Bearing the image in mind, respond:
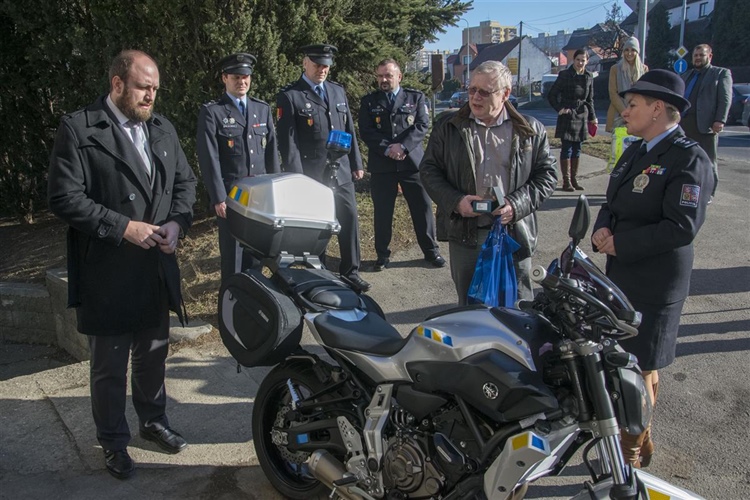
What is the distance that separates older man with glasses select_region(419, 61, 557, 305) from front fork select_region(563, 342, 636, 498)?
57.2 inches

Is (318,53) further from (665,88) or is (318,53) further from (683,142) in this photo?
(683,142)

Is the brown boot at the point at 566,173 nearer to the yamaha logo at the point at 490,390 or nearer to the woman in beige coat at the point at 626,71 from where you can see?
the woman in beige coat at the point at 626,71

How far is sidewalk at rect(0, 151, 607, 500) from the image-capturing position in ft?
11.1

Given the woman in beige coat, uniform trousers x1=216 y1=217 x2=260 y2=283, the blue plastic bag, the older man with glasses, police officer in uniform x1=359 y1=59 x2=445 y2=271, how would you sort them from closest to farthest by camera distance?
1. the blue plastic bag
2. the older man with glasses
3. uniform trousers x1=216 y1=217 x2=260 y2=283
4. police officer in uniform x1=359 y1=59 x2=445 y2=271
5. the woman in beige coat

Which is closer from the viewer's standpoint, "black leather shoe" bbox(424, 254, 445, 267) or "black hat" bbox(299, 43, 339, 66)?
"black hat" bbox(299, 43, 339, 66)

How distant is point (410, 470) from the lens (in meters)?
2.58

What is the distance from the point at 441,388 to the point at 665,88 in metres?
1.70

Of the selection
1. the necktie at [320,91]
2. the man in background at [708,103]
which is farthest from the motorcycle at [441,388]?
the man in background at [708,103]

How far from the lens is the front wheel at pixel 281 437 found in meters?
3.15

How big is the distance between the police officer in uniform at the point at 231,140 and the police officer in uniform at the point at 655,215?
2.99 meters

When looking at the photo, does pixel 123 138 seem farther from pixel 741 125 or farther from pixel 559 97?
pixel 741 125

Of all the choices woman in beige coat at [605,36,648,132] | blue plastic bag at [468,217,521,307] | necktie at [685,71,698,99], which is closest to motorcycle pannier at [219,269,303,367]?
blue plastic bag at [468,217,521,307]

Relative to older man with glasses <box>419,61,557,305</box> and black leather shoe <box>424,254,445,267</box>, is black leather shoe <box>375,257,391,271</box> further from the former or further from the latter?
older man with glasses <box>419,61,557,305</box>

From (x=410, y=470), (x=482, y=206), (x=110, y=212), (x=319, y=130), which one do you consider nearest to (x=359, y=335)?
(x=410, y=470)
